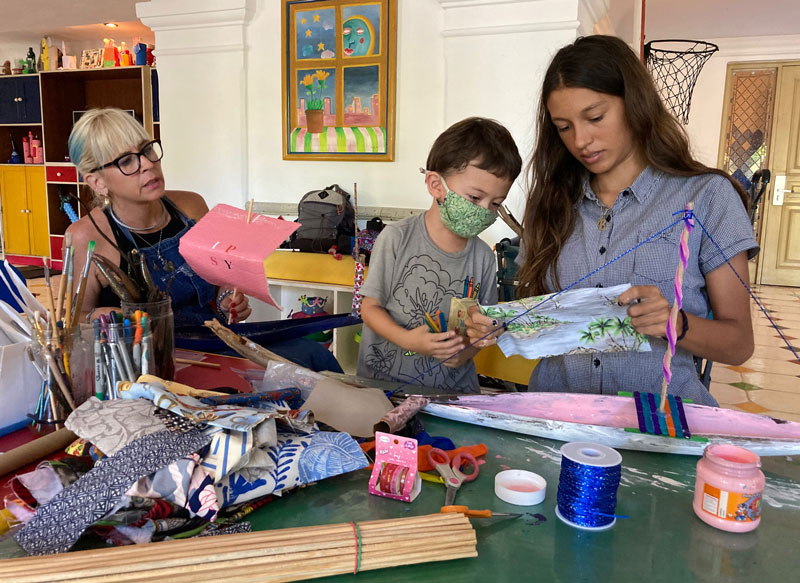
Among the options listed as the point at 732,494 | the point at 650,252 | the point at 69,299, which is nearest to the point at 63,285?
the point at 69,299

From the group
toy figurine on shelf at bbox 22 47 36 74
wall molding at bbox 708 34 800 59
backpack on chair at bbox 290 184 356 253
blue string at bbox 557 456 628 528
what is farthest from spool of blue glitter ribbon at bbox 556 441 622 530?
toy figurine on shelf at bbox 22 47 36 74

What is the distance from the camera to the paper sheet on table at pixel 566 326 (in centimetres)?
117

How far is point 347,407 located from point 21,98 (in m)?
8.50

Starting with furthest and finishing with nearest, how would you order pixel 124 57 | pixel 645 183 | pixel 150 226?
pixel 124 57
pixel 150 226
pixel 645 183

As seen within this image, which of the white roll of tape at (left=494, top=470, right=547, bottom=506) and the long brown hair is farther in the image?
the long brown hair

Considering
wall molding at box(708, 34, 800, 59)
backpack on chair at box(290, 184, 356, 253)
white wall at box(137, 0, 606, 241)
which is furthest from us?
wall molding at box(708, 34, 800, 59)

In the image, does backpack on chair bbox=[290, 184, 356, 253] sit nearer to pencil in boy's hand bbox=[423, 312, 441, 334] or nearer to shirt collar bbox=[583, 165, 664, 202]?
pencil in boy's hand bbox=[423, 312, 441, 334]

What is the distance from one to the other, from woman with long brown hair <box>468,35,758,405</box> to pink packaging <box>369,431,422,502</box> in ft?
1.39

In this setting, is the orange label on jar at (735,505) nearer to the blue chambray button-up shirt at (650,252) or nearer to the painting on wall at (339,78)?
the blue chambray button-up shirt at (650,252)

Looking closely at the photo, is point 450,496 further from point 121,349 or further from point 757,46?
point 757,46

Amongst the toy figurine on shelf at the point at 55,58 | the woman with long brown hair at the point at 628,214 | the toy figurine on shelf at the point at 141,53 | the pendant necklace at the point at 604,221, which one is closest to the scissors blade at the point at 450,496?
the woman with long brown hair at the point at 628,214

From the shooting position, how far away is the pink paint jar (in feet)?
2.60

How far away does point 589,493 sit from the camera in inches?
31.5

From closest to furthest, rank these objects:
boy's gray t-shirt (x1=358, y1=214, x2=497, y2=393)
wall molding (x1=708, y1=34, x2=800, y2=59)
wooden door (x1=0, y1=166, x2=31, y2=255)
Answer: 1. boy's gray t-shirt (x1=358, y1=214, x2=497, y2=393)
2. wall molding (x1=708, y1=34, x2=800, y2=59)
3. wooden door (x1=0, y1=166, x2=31, y2=255)
